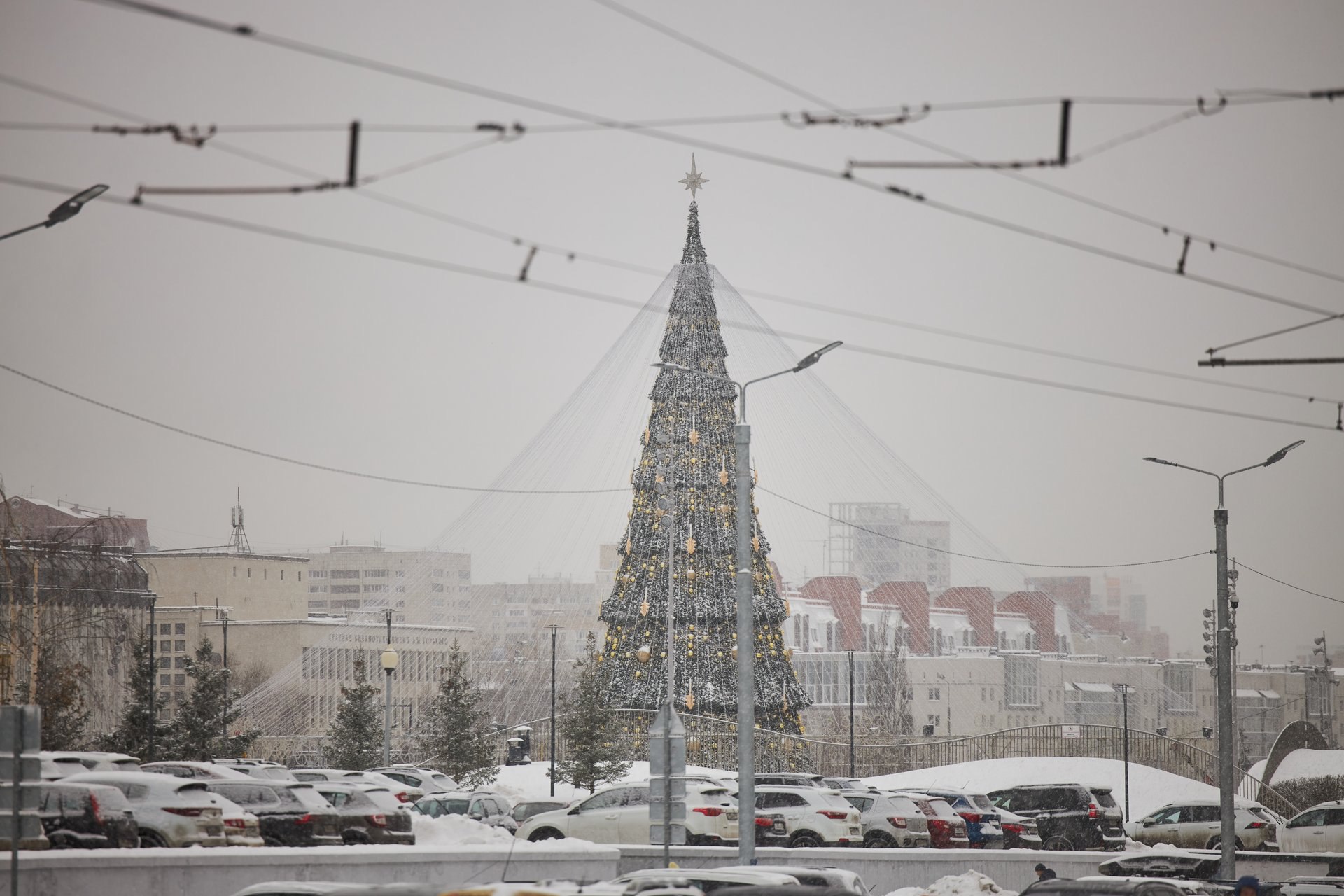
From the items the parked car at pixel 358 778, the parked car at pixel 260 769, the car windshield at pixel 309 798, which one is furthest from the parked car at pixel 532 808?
the car windshield at pixel 309 798

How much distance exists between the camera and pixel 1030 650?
111 m

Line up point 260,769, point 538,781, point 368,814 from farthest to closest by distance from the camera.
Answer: point 538,781
point 260,769
point 368,814

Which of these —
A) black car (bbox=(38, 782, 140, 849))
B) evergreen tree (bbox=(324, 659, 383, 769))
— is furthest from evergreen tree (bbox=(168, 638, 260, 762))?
black car (bbox=(38, 782, 140, 849))

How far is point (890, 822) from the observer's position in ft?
99.3

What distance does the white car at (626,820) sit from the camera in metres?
27.6

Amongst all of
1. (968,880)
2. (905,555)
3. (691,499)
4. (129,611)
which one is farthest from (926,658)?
(968,880)

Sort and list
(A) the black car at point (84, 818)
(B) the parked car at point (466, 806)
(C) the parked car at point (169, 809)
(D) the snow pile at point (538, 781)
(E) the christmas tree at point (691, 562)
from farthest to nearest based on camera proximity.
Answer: (E) the christmas tree at point (691, 562), (D) the snow pile at point (538, 781), (B) the parked car at point (466, 806), (C) the parked car at point (169, 809), (A) the black car at point (84, 818)

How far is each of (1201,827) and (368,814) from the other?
20.0 metres

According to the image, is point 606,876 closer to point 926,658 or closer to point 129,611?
point 129,611

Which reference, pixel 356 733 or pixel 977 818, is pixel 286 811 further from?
pixel 356 733

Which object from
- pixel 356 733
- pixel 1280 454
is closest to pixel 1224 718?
pixel 1280 454

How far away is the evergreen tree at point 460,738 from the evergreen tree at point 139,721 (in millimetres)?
8707

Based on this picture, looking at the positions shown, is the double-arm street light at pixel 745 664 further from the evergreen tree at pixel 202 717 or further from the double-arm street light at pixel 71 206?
the evergreen tree at pixel 202 717

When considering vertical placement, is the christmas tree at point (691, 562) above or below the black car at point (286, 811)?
above
